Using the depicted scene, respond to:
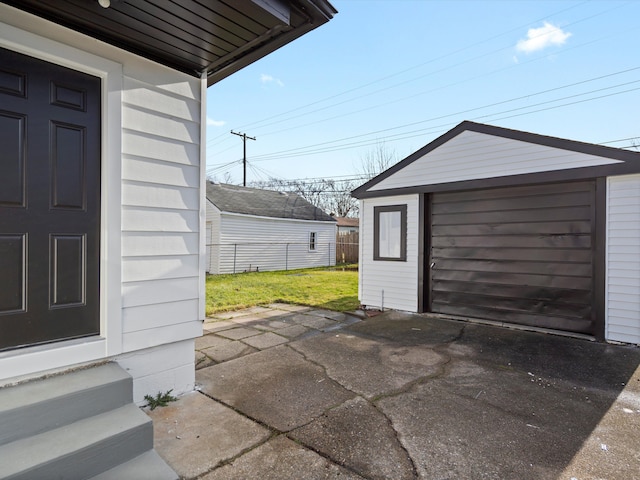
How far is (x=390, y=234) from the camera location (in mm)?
6488

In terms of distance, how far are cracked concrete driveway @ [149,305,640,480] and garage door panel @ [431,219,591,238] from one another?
1529mm

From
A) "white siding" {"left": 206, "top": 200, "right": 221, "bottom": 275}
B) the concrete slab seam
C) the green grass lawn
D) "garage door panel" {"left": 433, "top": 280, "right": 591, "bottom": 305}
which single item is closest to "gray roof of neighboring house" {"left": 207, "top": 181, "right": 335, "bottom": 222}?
"white siding" {"left": 206, "top": 200, "right": 221, "bottom": 275}

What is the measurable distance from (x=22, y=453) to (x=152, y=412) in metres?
1.01

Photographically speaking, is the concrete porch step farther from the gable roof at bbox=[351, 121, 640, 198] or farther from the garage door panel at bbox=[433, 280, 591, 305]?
the gable roof at bbox=[351, 121, 640, 198]

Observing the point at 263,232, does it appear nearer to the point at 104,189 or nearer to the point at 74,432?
the point at 104,189

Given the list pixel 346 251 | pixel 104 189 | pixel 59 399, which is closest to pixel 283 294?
pixel 104 189

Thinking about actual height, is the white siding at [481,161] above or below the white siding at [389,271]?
above

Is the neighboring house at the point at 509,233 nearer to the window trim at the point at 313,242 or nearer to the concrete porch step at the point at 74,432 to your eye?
the concrete porch step at the point at 74,432

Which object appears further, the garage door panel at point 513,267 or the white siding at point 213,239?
the white siding at point 213,239

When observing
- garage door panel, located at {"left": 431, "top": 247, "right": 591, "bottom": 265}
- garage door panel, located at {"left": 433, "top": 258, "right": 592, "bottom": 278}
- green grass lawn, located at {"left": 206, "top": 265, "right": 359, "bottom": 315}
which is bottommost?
green grass lawn, located at {"left": 206, "top": 265, "right": 359, "bottom": 315}

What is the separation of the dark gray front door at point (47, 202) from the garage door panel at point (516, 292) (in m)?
5.23

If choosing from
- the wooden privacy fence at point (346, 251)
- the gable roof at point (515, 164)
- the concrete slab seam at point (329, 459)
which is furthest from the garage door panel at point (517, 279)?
the wooden privacy fence at point (346, 251)

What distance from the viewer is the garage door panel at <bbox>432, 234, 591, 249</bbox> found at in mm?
4754

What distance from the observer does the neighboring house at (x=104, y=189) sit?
2008 mm
